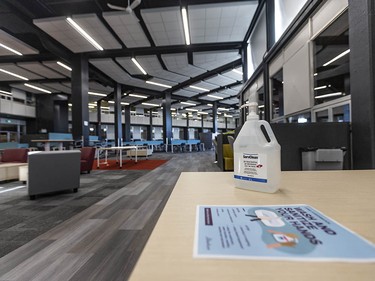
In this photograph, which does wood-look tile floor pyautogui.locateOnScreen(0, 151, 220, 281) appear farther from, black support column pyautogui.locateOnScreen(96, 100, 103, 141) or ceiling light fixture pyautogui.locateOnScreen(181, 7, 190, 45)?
black support column pyautogui.locateOnScreen(96, 100, 103, 141)

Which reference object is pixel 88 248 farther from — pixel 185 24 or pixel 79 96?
pixel 79 96

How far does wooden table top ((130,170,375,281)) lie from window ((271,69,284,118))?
14.9 feet

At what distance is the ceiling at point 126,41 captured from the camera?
228 inches

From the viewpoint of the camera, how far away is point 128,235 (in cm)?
199

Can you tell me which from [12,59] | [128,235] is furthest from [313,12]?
[12,59]

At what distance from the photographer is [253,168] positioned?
2.22 feet

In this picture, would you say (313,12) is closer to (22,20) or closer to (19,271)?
(19,271)

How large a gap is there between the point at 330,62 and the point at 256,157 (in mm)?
3876

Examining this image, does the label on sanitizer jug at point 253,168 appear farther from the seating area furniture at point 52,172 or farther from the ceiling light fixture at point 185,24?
the ceiling light fixture at point 185,24

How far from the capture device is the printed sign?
29 cm

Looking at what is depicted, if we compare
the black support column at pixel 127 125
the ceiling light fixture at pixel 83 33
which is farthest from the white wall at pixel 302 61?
the black support column at pixel 127 125

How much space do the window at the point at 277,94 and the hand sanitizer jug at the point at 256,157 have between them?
467 cm

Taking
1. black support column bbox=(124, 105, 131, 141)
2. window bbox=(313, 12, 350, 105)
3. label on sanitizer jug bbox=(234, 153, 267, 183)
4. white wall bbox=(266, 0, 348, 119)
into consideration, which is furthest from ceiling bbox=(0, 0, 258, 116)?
label on sanitizer jug bbox=(234, 153, 267, 183)

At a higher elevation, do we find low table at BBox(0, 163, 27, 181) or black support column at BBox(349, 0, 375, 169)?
black support column at BBox(349, 0, 375, 169)
